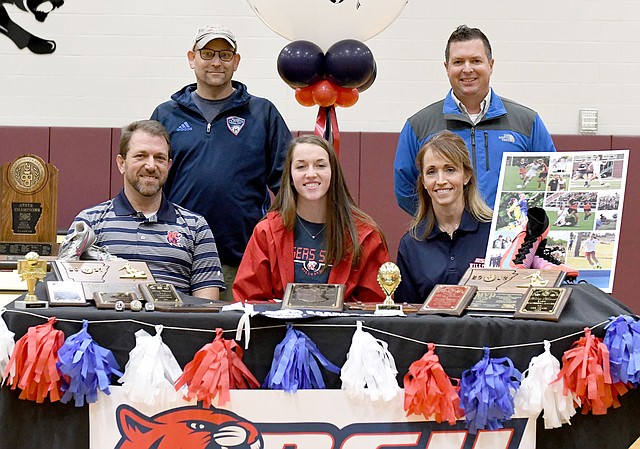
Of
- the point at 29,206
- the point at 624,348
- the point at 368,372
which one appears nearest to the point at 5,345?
the point at 368,372

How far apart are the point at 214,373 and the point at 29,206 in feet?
12.1

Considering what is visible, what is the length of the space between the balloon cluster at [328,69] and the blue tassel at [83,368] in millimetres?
1662

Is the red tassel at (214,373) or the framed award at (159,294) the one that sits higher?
the framed award at (159,294)

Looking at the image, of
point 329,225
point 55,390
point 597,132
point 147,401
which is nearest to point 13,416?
point 55,390

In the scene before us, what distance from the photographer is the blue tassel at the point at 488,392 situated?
8.34ft

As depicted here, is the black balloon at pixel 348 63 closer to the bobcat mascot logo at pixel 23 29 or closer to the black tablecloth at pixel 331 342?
the black tablecloth at pixel 331 342

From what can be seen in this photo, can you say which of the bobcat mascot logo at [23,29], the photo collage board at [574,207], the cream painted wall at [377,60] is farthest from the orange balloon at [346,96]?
the bobcat mascot logo at [23,29]

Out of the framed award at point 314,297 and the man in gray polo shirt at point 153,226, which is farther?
the man in gray polo shirt at point 153,226

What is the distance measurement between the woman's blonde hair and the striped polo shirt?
32.0 inches

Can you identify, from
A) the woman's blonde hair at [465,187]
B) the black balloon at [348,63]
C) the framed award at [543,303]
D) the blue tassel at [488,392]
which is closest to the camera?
the blue tassel at [488,392]

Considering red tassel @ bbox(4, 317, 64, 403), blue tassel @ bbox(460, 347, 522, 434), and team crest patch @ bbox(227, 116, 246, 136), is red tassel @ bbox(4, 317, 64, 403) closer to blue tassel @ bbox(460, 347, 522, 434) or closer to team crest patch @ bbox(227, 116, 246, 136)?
blue tassel @ bbox(460, 347, 522, 434)

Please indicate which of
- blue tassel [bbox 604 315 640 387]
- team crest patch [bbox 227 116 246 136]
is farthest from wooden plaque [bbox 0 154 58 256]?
blue tassel [bbox 604 315 640 387]

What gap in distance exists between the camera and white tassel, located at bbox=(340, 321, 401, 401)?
2.57m

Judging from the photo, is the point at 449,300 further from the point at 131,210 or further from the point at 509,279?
the point at 131,210
